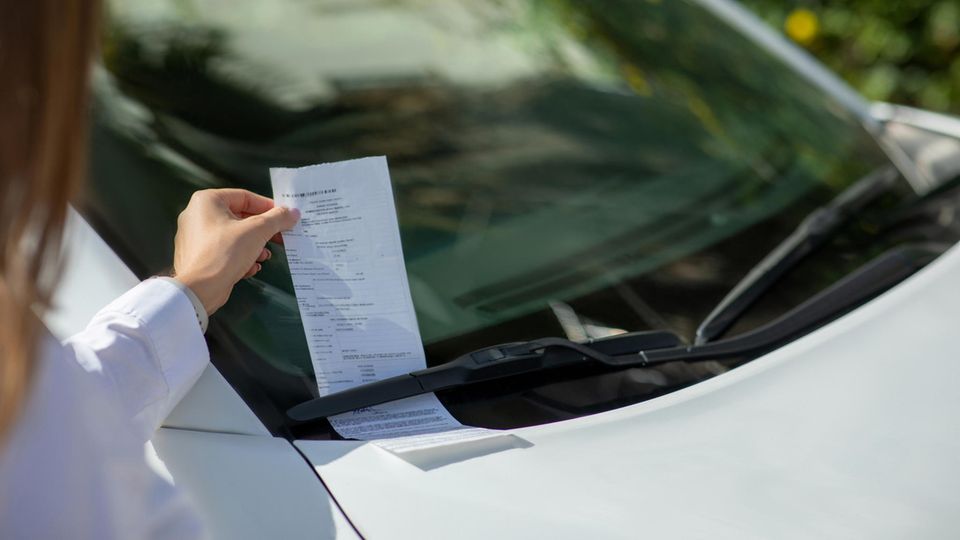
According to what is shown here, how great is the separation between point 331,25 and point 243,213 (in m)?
0.94

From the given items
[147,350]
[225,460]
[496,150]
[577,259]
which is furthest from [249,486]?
[496,150]

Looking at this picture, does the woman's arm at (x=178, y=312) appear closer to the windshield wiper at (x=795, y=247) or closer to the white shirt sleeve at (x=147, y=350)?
the white shirt sleeve at (x=147, y=350)

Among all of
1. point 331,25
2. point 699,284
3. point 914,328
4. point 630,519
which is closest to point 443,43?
point 331,25

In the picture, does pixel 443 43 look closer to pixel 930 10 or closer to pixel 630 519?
pixel 630 519

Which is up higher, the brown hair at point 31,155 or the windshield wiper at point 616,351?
the windshield wiper at point 616,351

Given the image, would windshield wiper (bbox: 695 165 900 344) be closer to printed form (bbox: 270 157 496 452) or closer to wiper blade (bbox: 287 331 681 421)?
wiper blade (bbox: 287 331 681 421)

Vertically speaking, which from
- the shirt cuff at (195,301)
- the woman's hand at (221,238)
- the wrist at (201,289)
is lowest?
the shirt cuff at (195,301)

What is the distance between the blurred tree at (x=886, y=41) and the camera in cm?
445

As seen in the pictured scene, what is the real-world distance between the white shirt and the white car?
18 cm

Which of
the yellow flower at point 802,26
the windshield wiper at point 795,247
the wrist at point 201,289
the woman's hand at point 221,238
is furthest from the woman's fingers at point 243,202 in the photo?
the yellow flower at point 802,26

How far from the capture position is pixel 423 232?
1638 millimetres

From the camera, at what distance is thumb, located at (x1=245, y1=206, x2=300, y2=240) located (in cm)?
128

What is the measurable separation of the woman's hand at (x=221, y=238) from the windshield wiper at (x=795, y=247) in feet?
2.24

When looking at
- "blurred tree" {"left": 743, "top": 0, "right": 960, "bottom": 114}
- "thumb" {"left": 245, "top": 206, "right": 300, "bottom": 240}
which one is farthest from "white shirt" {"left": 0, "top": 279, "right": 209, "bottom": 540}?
"blurred tree" {"left": 743, "top": 0, "right": 960, "bottom": 114}
